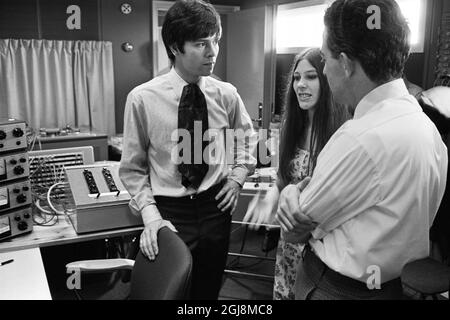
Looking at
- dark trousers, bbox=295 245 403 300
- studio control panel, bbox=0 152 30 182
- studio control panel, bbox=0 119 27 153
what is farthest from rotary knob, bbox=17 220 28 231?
dark trousers, bbox=295 245 403 300

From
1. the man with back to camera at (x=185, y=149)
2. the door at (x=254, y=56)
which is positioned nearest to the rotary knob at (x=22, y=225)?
the man with back to camera at (x=185, y=149)

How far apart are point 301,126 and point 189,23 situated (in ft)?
2.10

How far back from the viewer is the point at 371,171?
879mm

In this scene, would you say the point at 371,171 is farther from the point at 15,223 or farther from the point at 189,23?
the point at 15,223

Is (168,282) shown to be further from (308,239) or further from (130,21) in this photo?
(130,21)

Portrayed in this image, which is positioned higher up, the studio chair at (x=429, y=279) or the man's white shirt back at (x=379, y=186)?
the man's white shirt back at (x=379, y=186)

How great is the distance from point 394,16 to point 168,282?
2.76 ft

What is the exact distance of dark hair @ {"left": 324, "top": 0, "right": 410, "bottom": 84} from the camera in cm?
92

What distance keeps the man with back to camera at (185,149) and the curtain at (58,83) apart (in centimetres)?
365

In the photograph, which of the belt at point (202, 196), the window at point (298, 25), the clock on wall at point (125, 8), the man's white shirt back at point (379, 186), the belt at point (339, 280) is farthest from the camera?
the clock on wall at point (125, 8)

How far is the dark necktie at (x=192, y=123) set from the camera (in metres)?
1.56

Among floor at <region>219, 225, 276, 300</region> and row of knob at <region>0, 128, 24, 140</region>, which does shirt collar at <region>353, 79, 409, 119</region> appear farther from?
floor at <region>219, 225, 276, 300</region>

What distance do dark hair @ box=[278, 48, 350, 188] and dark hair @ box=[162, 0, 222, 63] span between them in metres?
0.45

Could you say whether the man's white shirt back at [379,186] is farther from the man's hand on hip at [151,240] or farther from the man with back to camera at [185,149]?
the man with back to camera at [185,149]
